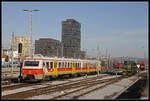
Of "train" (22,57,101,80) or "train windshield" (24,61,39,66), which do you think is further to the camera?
"train windshield" (24,61,39,66)

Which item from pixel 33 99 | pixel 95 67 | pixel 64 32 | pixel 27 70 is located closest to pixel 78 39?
pixel 64 32

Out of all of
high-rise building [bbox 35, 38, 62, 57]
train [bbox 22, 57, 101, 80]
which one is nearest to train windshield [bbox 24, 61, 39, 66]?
train [bbox 22, 57, 101, 80]

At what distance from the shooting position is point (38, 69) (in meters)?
23.1

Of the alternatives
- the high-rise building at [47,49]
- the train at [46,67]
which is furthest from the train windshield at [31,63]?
the high-rise building at [47,49]

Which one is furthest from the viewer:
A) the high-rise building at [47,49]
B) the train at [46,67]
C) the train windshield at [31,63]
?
the high-rise building at [47,49]

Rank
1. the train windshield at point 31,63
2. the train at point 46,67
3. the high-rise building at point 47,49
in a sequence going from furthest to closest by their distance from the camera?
the high-rise building at point 47,49, the train windshield at point 31,63, the train at point 46,67

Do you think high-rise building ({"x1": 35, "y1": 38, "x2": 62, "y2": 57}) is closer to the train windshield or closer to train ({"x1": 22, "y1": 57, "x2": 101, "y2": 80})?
train ({"x1": 22, "y1": 57, "x2": 101, "y2": 80})

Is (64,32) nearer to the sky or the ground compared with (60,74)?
nearer to the sky

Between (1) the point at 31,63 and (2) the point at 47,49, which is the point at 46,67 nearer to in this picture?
(1) the point at 31,63

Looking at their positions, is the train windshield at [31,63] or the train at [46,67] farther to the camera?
the train windshield at [31,63]

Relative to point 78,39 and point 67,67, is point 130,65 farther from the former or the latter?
point 78,39

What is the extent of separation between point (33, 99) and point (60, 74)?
14701 millimetres

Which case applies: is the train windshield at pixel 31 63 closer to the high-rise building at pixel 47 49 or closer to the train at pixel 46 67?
the train at pixel 46 67

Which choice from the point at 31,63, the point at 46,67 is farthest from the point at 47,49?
the point at 31,63
